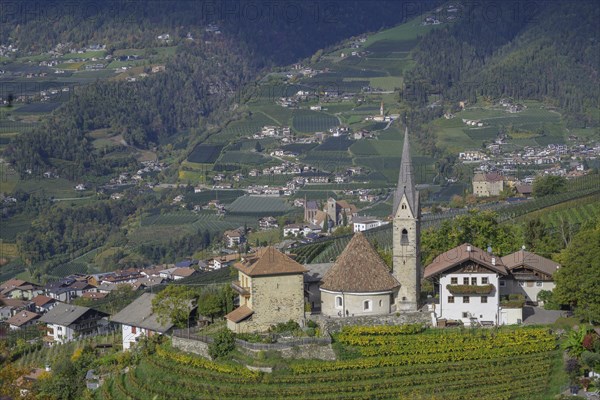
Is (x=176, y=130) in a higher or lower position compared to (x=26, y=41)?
lower

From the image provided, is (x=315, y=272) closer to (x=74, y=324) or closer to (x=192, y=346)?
(x=192, y=346)

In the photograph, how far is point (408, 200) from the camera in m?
39.0

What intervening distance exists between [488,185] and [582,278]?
5615 centimetres

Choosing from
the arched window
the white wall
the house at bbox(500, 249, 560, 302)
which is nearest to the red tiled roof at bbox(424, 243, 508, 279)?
the white wall

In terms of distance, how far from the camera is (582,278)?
36656 mm

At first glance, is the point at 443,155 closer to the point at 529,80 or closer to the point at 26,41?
the point at 529,80

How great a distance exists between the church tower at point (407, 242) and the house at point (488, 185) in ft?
170

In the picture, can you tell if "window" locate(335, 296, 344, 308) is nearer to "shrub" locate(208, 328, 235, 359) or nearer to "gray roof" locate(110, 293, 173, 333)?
"shrub" locate(208, 328, 235, 359)

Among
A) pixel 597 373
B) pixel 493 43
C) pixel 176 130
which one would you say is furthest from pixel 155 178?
pixel 597 373

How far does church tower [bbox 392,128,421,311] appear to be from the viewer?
38.0 metres

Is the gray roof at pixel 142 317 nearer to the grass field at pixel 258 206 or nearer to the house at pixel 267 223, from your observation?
the house at pixel 267 223

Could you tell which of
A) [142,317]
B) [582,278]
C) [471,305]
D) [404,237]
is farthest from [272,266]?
[582,278]

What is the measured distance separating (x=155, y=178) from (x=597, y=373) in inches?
3720

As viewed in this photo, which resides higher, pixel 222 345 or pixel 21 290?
pixel 222 345
